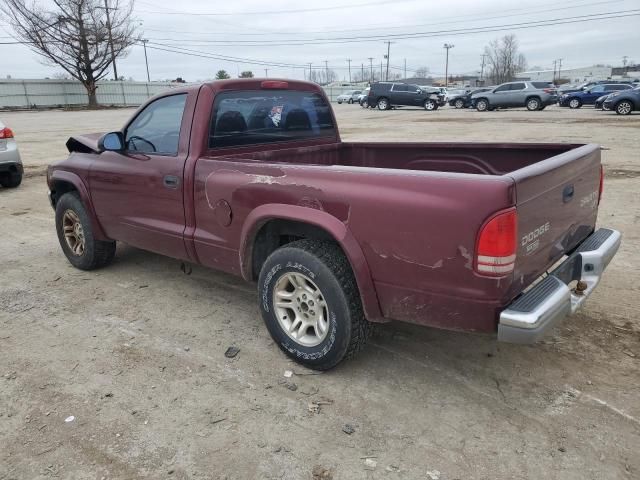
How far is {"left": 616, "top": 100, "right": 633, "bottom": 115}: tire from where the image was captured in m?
23.6

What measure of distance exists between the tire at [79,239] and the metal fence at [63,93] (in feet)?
144

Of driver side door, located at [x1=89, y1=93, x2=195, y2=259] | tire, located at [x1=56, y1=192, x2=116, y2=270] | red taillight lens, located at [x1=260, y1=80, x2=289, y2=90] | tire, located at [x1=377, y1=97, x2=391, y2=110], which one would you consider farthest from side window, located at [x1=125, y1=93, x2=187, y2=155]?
tire, located at [x1=377, y1=97, x2=391, y2=110]

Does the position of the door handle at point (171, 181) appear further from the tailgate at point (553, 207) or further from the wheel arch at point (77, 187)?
the tailgate at point (553, 207)

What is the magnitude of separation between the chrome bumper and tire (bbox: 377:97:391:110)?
113ft

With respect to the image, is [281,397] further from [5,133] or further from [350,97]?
[350,97]

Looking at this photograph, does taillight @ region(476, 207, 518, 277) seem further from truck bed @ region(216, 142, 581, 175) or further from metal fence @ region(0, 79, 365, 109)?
metal fence @ region(0, 79, 365, 109)

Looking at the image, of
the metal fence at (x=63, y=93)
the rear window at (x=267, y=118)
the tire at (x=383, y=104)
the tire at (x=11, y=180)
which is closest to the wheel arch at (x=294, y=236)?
the rear window at (x=267, y=118)

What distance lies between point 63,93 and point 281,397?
58.1m

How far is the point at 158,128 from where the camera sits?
4.11 metres

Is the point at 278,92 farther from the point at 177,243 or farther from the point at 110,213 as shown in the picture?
the point at 110,213

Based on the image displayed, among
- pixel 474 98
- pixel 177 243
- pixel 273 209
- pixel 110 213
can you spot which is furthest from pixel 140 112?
pixel 474 98

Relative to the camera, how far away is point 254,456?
8.23ft

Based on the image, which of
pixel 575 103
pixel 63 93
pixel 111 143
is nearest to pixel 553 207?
pixel 111 143

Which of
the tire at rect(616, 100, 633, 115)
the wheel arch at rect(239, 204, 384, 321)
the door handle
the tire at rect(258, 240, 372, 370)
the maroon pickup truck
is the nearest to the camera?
the maroon pickup truck
